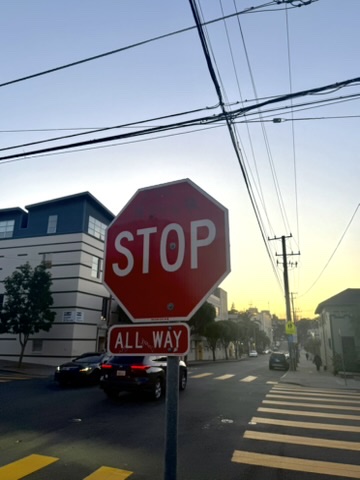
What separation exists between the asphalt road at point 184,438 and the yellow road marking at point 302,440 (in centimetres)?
2

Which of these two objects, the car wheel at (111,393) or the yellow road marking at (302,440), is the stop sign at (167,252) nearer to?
the yellow road marking at (302,440)

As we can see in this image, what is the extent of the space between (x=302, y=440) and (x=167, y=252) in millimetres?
6426

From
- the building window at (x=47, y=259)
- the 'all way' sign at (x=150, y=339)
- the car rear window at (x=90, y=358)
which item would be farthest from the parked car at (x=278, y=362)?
the 'all way' sign at (x=150, y=339)

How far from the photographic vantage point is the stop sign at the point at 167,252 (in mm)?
2049

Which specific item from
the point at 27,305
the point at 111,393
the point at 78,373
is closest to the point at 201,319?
the point at 27,305

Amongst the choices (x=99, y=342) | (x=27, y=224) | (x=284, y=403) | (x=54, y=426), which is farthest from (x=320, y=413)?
(x=27, y=224)

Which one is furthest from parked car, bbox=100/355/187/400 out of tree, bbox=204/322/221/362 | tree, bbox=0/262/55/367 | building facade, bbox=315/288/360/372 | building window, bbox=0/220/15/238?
tree, bbox=204/322/221/362

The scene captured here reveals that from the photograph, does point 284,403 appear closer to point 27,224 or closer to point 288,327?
A: point 288,327

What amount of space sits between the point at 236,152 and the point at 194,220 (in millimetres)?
5655

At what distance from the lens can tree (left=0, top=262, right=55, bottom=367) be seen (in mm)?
25016

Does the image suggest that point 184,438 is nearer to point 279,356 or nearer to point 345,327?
point 279,356

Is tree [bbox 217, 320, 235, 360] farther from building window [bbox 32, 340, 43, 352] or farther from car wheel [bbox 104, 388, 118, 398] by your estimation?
car wheel [bbox 104, 388, 118, 398]

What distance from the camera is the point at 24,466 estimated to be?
4.99m

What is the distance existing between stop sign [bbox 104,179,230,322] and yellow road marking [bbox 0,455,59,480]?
4026 mm
